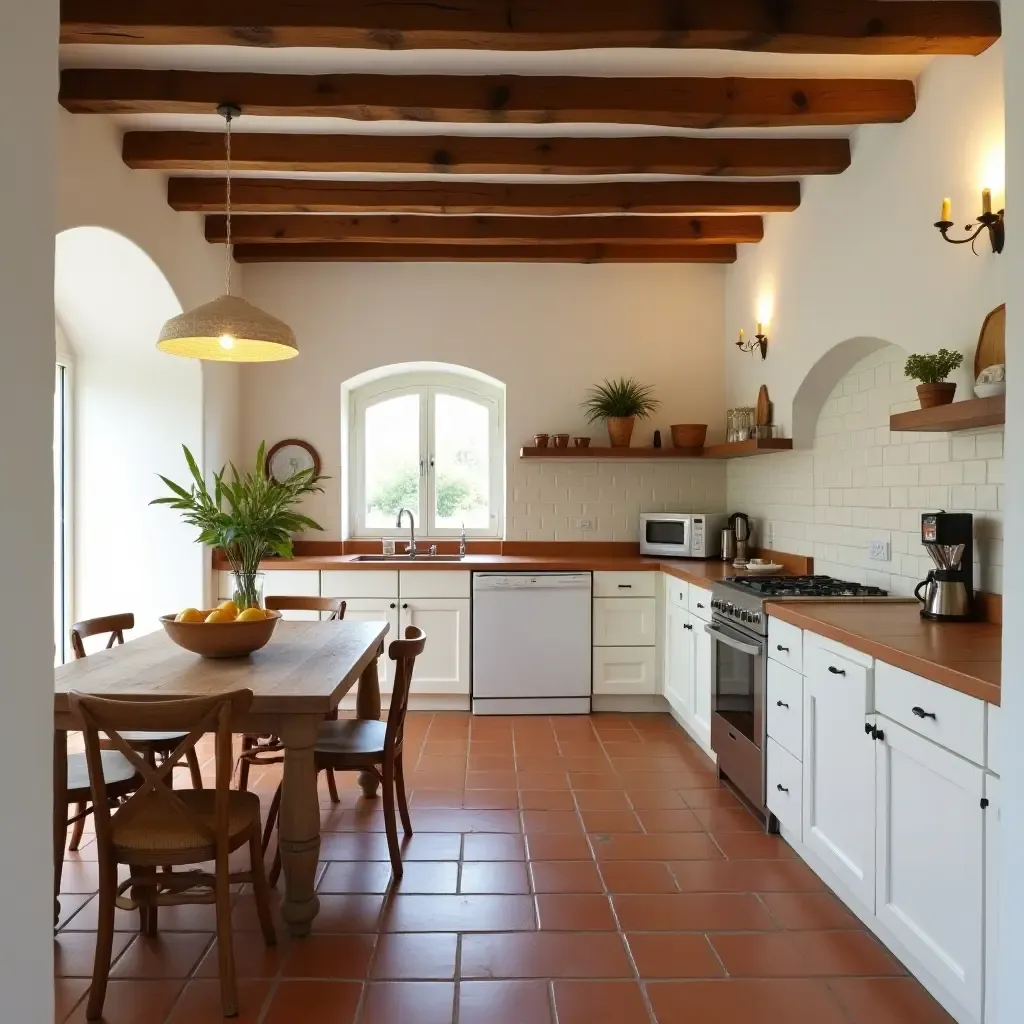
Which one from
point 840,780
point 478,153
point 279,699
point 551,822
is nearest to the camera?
point 279,699

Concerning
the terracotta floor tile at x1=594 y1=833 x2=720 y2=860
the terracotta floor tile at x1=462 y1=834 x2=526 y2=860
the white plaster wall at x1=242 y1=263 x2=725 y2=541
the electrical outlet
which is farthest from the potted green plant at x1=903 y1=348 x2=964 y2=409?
Answer: the white plaster wall at x1=242 y1=263 x2=725 y2=541

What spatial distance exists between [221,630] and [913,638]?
2.15 metres

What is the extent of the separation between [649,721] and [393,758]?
2.32 metres

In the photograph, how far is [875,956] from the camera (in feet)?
7.49

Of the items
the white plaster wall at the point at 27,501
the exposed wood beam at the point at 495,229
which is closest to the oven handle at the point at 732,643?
the exposed wood beam at the point at 495,229

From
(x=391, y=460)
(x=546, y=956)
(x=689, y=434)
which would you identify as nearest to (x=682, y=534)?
(x=689, y=434)

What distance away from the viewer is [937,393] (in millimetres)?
2619

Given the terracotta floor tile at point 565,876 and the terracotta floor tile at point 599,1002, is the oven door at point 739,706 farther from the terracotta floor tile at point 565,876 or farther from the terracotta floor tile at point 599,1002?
the terracotta floor tile at point 599,1002

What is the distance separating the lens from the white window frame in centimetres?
559

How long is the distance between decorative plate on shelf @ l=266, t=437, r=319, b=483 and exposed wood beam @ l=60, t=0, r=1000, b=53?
2.91m

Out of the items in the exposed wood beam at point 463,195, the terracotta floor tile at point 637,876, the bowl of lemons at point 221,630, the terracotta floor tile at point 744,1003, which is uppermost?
the exposed wood beam at point 463,195

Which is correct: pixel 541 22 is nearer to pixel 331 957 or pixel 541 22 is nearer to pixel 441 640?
pixel 331 957

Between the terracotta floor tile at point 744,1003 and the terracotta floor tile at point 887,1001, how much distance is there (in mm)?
39

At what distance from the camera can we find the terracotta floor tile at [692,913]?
2424mm
